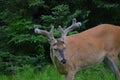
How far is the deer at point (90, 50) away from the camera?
9867 mm

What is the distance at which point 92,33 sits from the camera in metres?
10.6

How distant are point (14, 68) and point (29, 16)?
6.12 feet

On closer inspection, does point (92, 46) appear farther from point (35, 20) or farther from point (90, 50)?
point (35, 20)

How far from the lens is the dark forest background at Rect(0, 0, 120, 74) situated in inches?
476

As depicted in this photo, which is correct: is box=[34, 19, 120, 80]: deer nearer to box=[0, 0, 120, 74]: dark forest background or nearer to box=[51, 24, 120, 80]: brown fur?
box=[51, 24, 120, 80]: brown fur

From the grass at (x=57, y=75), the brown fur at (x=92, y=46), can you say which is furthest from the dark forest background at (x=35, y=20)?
the brown fur at (x=92, y=46)

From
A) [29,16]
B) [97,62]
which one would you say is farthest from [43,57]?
[97,62]

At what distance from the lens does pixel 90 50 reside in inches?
410

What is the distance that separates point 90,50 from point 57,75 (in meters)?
0.97

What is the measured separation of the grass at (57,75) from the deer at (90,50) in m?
0.26

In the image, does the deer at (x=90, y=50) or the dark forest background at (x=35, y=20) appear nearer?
the deer at (x=90, y=50)

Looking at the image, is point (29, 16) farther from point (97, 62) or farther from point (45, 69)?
point (97, 62)

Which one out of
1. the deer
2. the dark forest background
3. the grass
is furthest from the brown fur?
the dark forest background

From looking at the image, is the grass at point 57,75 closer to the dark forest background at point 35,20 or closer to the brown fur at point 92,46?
the brown fur at point 92,46
